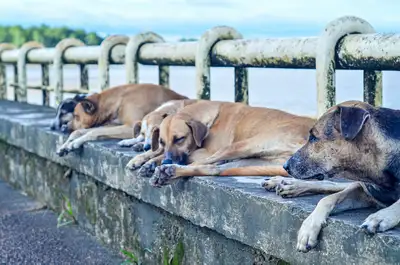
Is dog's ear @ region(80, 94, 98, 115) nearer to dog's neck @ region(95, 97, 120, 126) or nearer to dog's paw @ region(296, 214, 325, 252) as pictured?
dog's neck @ region(95, 97, 120, 126)

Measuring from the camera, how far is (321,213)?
3.30 meters

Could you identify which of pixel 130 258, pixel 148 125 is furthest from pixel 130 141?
pixel 130 258

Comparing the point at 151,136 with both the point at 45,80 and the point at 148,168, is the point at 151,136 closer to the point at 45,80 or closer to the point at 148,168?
the point at 148,168

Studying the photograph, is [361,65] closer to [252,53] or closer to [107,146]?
[252,53]

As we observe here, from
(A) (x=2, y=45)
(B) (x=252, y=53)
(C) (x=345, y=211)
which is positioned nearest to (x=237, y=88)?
(B) (x=252, y=53)

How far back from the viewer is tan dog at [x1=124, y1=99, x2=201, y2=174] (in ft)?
16.4

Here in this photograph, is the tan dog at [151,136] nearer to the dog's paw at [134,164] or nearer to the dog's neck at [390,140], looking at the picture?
the dog's paw at [134,164]

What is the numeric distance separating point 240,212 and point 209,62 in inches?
111

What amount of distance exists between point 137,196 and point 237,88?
Answer: 69.0 inches

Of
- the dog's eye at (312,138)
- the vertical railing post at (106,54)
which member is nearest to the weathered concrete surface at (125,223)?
the dog's eye at (312,138)

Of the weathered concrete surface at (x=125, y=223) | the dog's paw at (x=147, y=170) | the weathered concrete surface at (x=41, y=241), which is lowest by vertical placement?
the weathered concrete surface at (x=41, y=241)

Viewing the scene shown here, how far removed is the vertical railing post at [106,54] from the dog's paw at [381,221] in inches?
222

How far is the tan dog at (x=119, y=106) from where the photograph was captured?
6719 mm

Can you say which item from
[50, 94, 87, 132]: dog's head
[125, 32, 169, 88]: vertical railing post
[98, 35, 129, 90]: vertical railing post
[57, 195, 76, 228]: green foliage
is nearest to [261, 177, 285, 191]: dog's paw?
[57, 195, 76, 228]: green foliage
